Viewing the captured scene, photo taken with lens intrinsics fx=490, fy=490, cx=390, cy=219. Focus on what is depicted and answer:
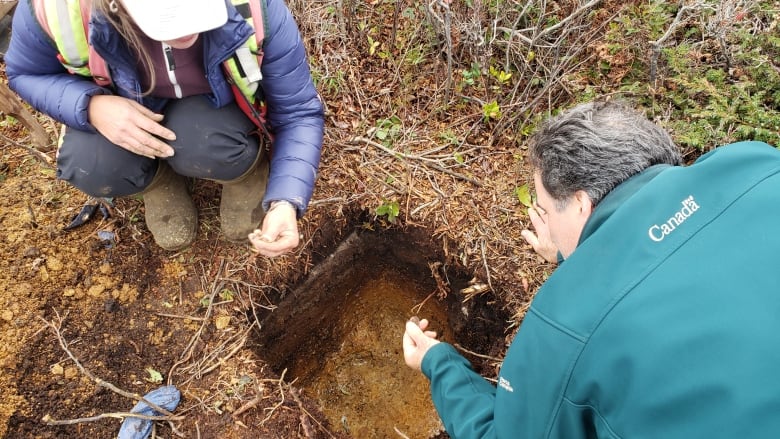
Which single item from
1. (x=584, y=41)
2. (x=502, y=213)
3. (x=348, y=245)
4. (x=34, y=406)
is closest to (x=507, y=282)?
(x=502, y=213)

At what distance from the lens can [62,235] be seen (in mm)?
2365

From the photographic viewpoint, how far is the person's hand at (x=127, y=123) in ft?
5.65

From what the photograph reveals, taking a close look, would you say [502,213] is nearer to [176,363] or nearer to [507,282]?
[507,282]

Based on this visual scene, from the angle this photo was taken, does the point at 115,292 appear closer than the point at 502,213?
Yes

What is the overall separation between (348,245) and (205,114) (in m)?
1.06

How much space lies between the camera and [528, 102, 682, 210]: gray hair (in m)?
1.37

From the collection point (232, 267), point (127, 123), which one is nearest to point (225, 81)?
point (127, 123)

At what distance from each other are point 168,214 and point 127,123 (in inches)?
24.3

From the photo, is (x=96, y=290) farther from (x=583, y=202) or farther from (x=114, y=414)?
(x=583, y=202)

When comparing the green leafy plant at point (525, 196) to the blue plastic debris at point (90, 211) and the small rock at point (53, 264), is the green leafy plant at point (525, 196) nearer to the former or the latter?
the blue plastic debris at point (90, 211)

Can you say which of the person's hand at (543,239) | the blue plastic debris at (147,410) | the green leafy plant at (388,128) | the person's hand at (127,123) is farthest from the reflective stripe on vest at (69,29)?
the person's hand at (543,239)

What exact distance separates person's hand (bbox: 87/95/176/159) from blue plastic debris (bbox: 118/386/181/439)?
3.21ft

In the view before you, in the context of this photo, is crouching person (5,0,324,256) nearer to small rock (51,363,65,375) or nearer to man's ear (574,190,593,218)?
small rock (51,363,65,375)

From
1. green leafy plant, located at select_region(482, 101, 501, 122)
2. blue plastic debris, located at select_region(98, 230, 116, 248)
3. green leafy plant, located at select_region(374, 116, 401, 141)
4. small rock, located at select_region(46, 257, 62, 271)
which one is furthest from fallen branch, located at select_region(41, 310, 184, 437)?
green leafy plant, located at select_region(482, 101, 501, 122)
